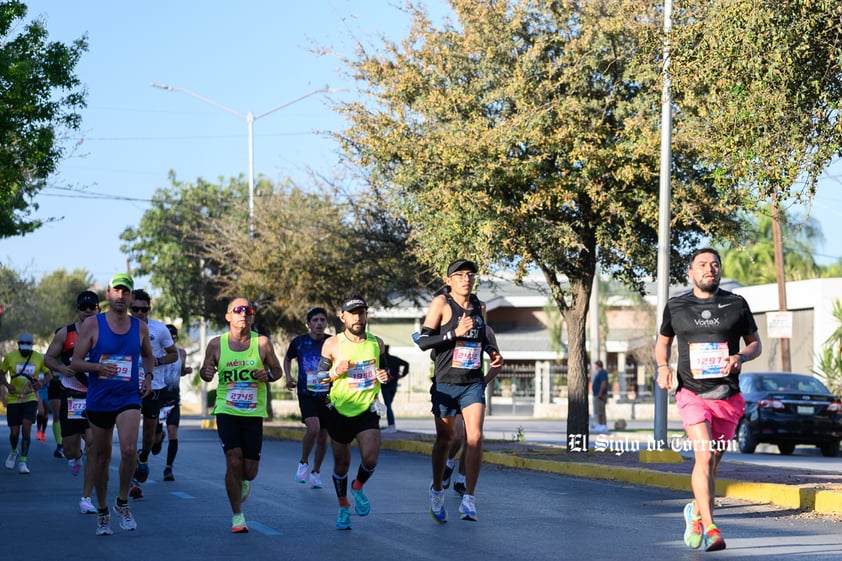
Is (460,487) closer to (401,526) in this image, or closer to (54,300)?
(401,526)

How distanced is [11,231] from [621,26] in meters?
14.0

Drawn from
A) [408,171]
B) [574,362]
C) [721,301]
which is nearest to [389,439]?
[574,362]

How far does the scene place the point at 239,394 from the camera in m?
10.6

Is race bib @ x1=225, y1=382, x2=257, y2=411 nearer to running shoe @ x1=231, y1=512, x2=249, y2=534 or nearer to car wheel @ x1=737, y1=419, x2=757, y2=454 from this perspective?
running shoe @ x1=231, y1=512, x2=249, y2=534

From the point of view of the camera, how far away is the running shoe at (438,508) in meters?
10.8

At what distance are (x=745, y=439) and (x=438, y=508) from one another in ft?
47.4

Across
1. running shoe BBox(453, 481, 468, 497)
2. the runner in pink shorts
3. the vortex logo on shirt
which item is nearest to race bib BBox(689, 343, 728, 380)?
the runner in pink shorts

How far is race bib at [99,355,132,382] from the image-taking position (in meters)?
10.4

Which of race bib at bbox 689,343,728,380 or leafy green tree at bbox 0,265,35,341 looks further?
leafy green tree at bbox 0,265,35,341

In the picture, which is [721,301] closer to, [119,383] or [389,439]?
[119,383]

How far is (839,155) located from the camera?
43.5 feet

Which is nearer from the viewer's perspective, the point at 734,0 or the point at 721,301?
the point at 721,301

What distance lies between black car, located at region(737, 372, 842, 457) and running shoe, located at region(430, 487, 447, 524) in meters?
14.1

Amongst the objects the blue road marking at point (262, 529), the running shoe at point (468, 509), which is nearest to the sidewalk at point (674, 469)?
the running shoe at point (468, 509)
